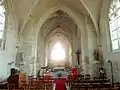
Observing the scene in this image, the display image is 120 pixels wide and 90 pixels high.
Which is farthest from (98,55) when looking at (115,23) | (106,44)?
(115,23)

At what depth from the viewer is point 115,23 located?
1281cm

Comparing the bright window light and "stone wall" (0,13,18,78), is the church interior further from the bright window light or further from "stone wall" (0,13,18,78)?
the bright window light

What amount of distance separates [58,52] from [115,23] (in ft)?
78.0

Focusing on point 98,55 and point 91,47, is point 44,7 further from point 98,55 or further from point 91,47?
point 98,55

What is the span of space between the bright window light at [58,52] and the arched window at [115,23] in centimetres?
2269

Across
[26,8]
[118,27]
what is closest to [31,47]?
[26,8]

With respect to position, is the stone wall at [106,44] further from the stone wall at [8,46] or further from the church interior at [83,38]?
the stone wall at [8,46]

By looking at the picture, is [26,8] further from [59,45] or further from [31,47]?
[59,45]

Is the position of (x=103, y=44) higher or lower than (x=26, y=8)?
lower

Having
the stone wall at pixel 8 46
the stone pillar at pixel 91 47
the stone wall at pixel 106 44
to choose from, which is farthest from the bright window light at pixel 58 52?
the stone wall at pixel 106 44

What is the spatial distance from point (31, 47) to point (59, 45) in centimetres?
1927

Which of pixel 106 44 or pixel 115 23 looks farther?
pixel 106 44

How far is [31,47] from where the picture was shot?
1694cm

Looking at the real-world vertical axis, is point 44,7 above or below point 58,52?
above
